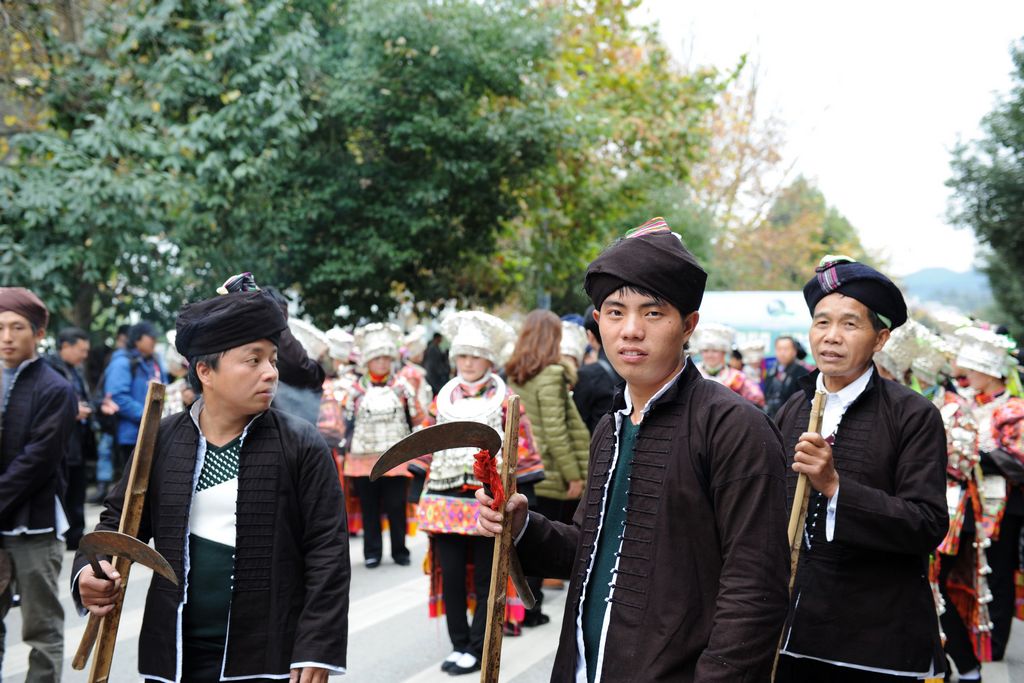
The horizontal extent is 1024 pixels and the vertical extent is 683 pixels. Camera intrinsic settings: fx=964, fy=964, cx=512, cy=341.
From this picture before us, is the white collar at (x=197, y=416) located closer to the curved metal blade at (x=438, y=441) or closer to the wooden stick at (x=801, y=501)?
the curved metal blade at (x=438, y=441)

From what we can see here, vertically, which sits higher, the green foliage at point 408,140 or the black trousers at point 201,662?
the green foliage at point 408,140

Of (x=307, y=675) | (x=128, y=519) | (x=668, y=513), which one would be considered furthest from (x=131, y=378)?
(x=668, y=513)

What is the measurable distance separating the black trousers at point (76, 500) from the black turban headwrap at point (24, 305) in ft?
14.3

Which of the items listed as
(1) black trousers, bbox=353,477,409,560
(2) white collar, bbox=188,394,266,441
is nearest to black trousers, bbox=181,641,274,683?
(2) white collar, bbox=188,394,266,441

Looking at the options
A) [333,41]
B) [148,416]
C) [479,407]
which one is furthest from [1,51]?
[148,416]

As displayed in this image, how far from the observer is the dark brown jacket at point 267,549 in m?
2.88

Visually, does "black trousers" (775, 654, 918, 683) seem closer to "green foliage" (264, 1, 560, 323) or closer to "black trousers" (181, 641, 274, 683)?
"black trousers" (181, 641, 274, 683)

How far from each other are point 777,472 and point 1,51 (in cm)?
946

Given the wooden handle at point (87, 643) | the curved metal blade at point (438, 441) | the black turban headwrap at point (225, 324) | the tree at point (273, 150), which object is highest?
the tree at point (273, 150)

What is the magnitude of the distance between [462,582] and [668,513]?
12.3ft

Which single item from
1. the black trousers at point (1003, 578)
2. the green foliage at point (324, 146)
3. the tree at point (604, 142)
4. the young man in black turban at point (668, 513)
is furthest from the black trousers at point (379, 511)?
the tree at point (604, 142)

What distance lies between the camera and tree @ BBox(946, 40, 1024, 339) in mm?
20656

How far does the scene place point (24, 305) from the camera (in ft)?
14.8

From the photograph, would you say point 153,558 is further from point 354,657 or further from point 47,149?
point 47,149
